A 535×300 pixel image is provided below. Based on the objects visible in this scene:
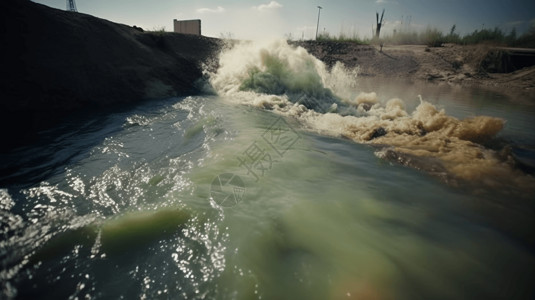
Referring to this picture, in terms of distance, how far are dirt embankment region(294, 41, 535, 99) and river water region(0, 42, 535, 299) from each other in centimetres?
1250

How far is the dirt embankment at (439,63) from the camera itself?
43.3ft

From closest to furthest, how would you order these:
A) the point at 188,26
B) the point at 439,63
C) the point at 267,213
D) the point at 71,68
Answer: the point at 267,213, the point at 71,68, the point at 439,63, the point at 188,26

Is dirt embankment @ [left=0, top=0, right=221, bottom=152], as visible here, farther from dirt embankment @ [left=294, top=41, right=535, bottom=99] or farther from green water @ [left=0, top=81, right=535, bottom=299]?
dirt embankment @ [left=294, top=41, right=535, bottom=99]

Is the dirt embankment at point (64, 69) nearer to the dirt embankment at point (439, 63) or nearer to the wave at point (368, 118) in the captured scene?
the wave at point (368, 118)

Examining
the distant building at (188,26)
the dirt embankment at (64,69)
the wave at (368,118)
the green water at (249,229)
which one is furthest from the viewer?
the distant building at (188,26)

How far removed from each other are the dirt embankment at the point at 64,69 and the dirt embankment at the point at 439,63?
14.1m

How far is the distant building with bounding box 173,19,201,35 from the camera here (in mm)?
17453

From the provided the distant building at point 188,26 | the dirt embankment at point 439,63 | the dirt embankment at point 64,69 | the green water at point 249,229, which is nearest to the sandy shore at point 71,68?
the dirt embankment at point 64,69

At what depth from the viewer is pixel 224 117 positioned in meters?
5.34

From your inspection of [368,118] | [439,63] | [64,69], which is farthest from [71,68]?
[439,63]

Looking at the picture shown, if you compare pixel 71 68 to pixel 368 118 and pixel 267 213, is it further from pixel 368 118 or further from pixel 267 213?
pixel 368 118

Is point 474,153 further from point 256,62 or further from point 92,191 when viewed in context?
point 256,62

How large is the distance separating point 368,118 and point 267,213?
163 inches

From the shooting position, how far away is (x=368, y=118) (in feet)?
17.8
